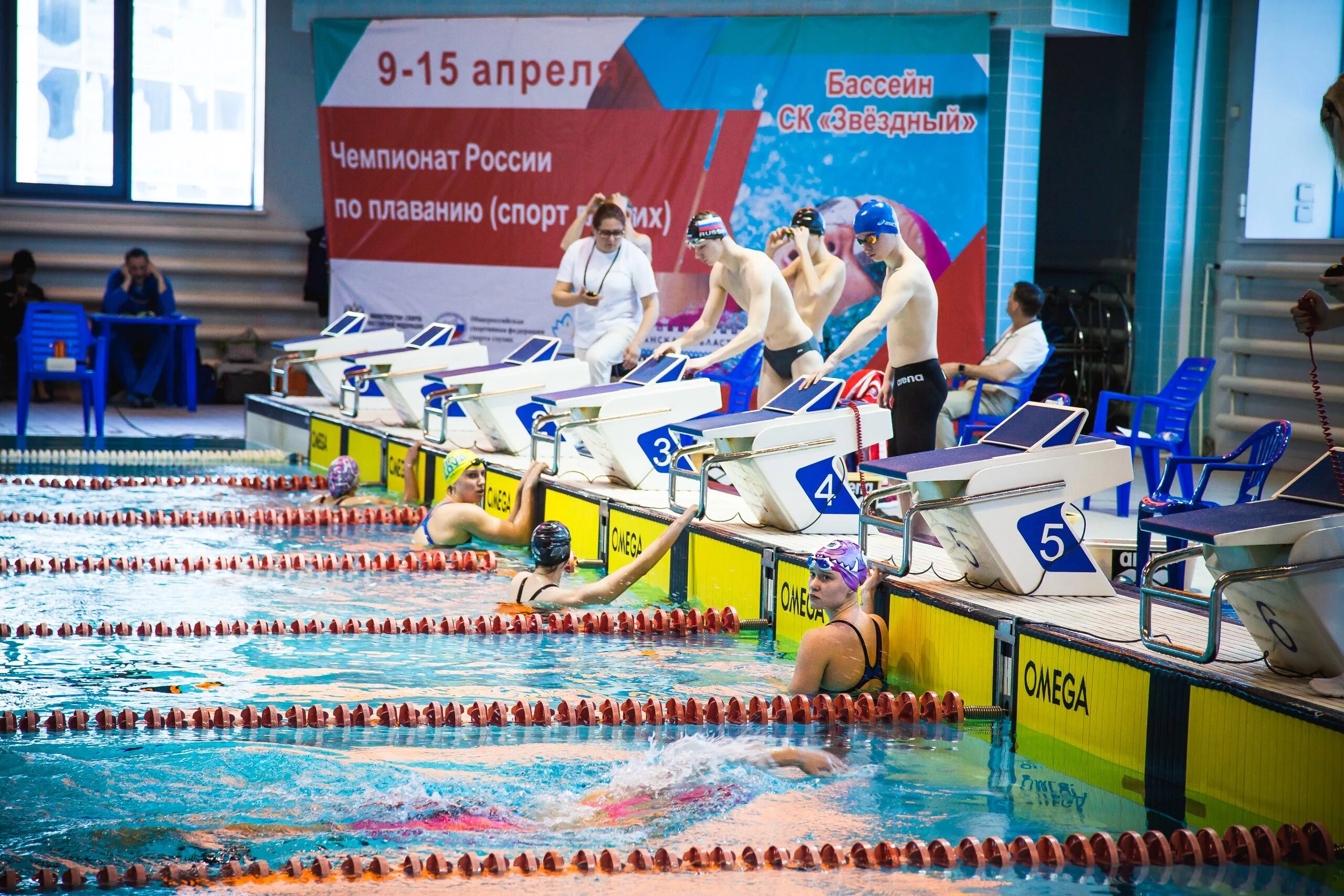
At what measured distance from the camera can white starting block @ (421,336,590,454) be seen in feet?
26.7

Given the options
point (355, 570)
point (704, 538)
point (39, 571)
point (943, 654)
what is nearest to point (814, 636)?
point (943, 654)

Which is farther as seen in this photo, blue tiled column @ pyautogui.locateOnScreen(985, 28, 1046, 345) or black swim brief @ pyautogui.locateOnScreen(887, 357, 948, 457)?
blue tiled column @ pyautogui.locateOnScreen(985, 28, 1046, 345)

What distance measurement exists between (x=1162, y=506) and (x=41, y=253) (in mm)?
11996

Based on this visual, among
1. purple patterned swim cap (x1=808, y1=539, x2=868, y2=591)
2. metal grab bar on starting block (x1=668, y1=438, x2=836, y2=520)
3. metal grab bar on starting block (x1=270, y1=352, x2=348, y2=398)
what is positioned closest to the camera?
purple patterned swim cap (x1=808, y1=539, x2=868, y2=591)

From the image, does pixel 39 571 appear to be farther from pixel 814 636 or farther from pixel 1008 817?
pixel 1008 817

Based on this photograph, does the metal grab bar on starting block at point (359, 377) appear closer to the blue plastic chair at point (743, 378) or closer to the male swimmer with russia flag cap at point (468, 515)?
the blue plastic chair at point (743, 378)

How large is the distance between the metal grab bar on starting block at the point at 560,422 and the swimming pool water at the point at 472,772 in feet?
5.43

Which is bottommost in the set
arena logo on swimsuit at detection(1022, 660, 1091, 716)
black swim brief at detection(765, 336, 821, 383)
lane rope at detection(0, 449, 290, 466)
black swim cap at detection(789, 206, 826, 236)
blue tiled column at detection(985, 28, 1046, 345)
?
arena logo on swimsuit at detection(1022, 660, 1091, 716)

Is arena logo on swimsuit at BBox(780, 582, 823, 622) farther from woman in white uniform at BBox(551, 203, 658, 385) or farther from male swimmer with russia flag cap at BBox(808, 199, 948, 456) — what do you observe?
woman in white uniform at BBox(551, 203, 658, 385)

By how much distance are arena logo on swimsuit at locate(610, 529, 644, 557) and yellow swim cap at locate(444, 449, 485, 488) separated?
2.48ft

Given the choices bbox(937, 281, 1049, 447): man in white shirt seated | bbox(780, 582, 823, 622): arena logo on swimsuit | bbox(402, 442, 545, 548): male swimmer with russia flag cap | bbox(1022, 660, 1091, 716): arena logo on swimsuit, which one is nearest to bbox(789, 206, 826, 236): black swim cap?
bbox(937, 281, 1049, 447): man in white shirt seated

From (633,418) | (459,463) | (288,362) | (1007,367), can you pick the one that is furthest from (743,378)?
(288,362)

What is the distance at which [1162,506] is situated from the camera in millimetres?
5348

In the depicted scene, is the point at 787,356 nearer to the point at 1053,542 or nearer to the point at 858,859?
the point at 1053,542
